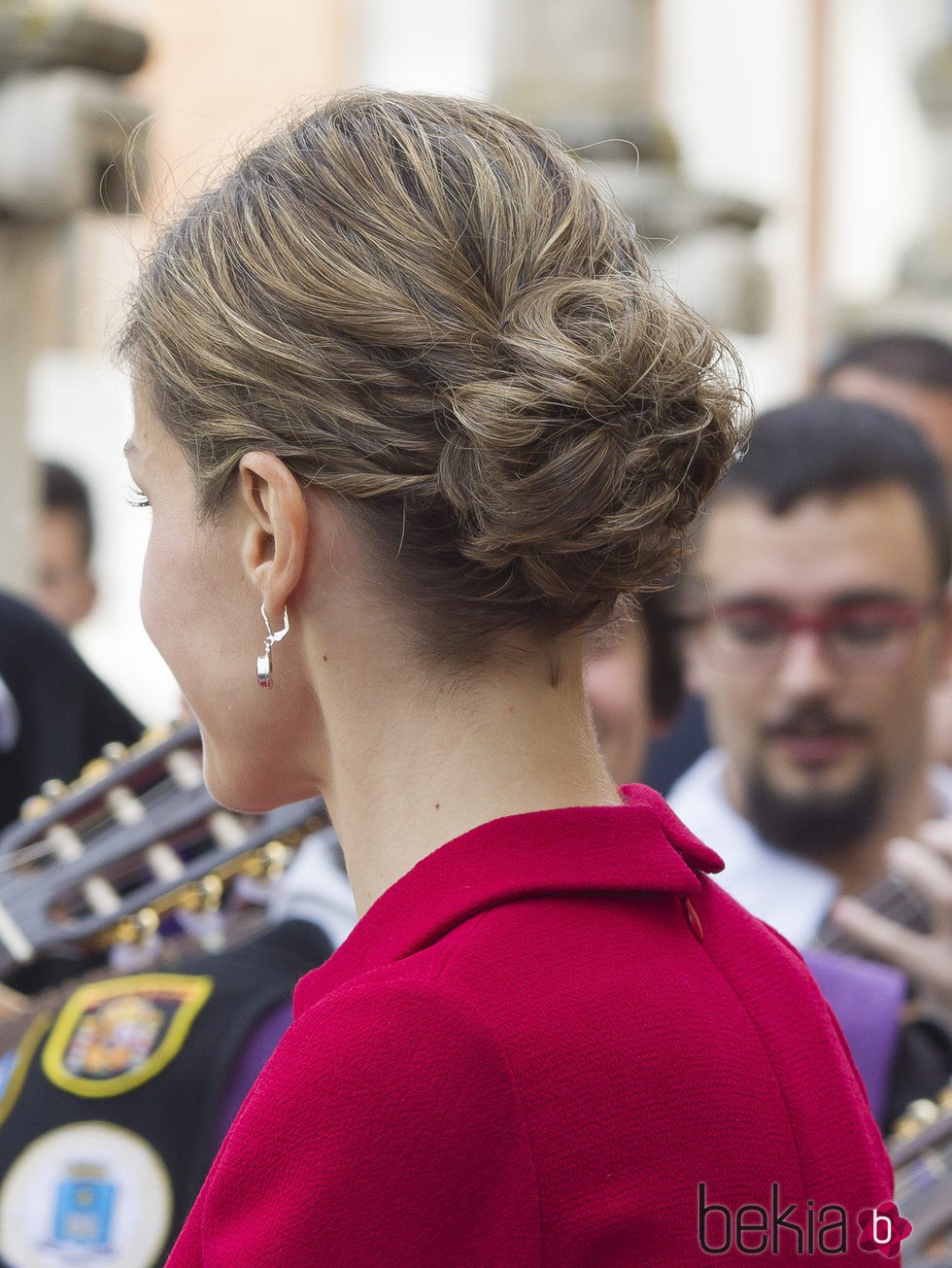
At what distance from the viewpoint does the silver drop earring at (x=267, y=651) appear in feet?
3.96

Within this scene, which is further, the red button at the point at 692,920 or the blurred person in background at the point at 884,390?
the blurred person in background at the point at 884,390

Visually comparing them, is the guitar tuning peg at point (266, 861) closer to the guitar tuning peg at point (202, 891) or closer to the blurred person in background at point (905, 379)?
the guitar tuning peg at point (202, 891)

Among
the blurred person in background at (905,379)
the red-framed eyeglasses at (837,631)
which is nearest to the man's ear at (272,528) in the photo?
the red-framed eyeglasses at (837,631)

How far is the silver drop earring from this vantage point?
121cm

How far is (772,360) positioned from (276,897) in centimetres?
678

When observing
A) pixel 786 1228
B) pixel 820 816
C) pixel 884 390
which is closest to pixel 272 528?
pixel 786 1228

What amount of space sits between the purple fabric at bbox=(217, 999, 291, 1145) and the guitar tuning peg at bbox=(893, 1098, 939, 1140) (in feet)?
2.43

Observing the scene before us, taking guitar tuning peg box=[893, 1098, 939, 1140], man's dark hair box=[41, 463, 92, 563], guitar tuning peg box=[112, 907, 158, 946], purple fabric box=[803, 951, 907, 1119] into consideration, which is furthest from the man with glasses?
man's dark hair box=[41, 463, 92, 563]

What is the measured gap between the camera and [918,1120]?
84.6 inches

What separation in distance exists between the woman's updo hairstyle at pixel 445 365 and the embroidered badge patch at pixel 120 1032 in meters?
1.04

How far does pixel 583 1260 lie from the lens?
101 centimetres

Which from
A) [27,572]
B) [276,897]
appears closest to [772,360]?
[27,572]

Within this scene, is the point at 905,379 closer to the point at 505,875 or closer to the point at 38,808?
the point at 38,808

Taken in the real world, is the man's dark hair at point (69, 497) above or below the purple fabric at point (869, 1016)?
below
